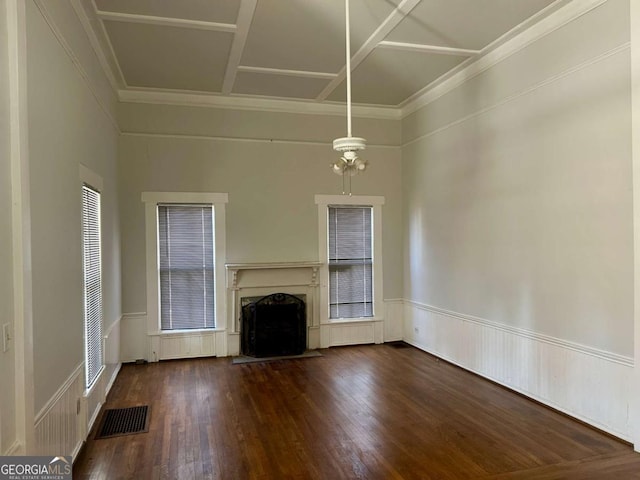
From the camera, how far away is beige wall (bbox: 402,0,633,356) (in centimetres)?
320

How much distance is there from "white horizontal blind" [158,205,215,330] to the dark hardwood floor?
0.84 meters

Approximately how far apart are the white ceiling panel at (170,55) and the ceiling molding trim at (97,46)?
0.11 meters

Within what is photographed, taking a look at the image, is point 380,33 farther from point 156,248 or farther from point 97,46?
point 156,248

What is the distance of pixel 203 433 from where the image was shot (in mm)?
3398

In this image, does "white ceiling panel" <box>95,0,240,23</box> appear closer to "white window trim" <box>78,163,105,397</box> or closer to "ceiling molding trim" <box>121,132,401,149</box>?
"white window trim" <box>78,163,105,397</box>

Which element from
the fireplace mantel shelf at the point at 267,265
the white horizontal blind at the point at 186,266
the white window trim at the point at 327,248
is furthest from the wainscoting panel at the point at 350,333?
the white horizontal blind at the point at 186,266

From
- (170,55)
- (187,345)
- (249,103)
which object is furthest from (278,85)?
(187,345)

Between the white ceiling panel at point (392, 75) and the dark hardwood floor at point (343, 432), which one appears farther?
the white ceiling panel at point (392, 75)

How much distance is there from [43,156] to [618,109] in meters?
3.86

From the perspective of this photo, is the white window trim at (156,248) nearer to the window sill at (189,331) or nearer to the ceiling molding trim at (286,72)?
the window sill at (189,331)

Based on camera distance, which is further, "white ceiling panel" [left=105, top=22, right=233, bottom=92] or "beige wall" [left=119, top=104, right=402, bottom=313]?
"beige wall" [left=119, top=104, right=402, bottom=313]

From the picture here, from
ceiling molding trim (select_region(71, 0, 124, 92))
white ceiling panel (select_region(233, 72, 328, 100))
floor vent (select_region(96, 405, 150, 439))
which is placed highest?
white ceiling panel (select_region(233, 72, 328, 100))

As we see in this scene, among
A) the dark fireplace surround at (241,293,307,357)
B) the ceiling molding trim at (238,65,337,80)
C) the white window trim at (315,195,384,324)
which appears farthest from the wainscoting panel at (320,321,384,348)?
the ceiling molding trim at (238,65,337,80)

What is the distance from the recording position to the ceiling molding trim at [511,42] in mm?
3463
